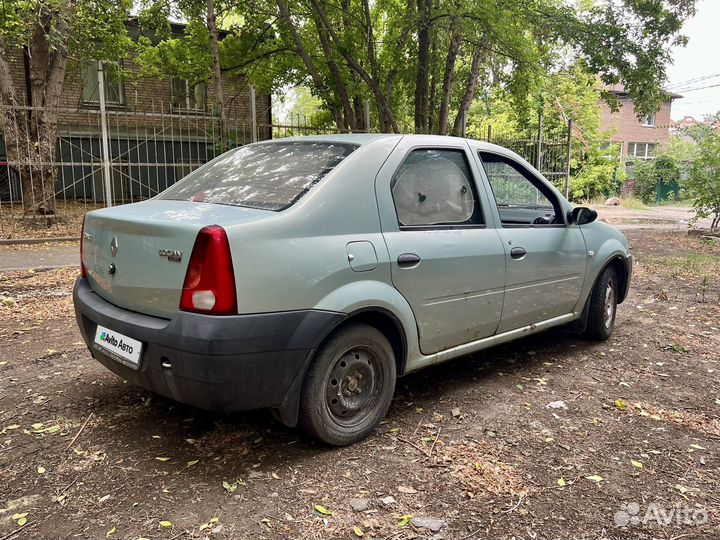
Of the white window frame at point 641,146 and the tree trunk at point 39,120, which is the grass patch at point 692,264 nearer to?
the tree trunk at point 39,120

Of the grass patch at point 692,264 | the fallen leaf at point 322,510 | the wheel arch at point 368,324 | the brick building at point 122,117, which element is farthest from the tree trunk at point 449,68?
the fallen leaf at point 322,510

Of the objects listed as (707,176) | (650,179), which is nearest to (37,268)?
(707,176)

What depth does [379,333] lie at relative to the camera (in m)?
3.14

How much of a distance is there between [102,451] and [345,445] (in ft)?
4.19

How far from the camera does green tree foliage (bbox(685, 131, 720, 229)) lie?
1315cm

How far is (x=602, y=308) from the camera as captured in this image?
16.2ft

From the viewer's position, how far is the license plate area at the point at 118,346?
2797 mm

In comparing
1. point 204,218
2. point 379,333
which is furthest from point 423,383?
point 204,218

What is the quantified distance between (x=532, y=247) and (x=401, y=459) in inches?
74.3

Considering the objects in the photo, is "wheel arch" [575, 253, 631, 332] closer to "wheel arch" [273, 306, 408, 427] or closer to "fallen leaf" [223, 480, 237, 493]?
"wheel arch" [273, 306, 408, 427]

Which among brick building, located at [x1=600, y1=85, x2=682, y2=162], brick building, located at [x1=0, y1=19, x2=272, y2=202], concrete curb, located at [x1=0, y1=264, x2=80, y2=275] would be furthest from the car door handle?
Result: brick building, located at [x1=600, y1=85, x2=682, y2=162]

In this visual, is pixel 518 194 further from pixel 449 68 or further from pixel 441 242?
pixel 449 68

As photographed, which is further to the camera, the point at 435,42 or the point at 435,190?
the point at 435,42

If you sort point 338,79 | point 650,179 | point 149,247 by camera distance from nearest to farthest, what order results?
point 149,247 < point 338,79 < point 650,179
